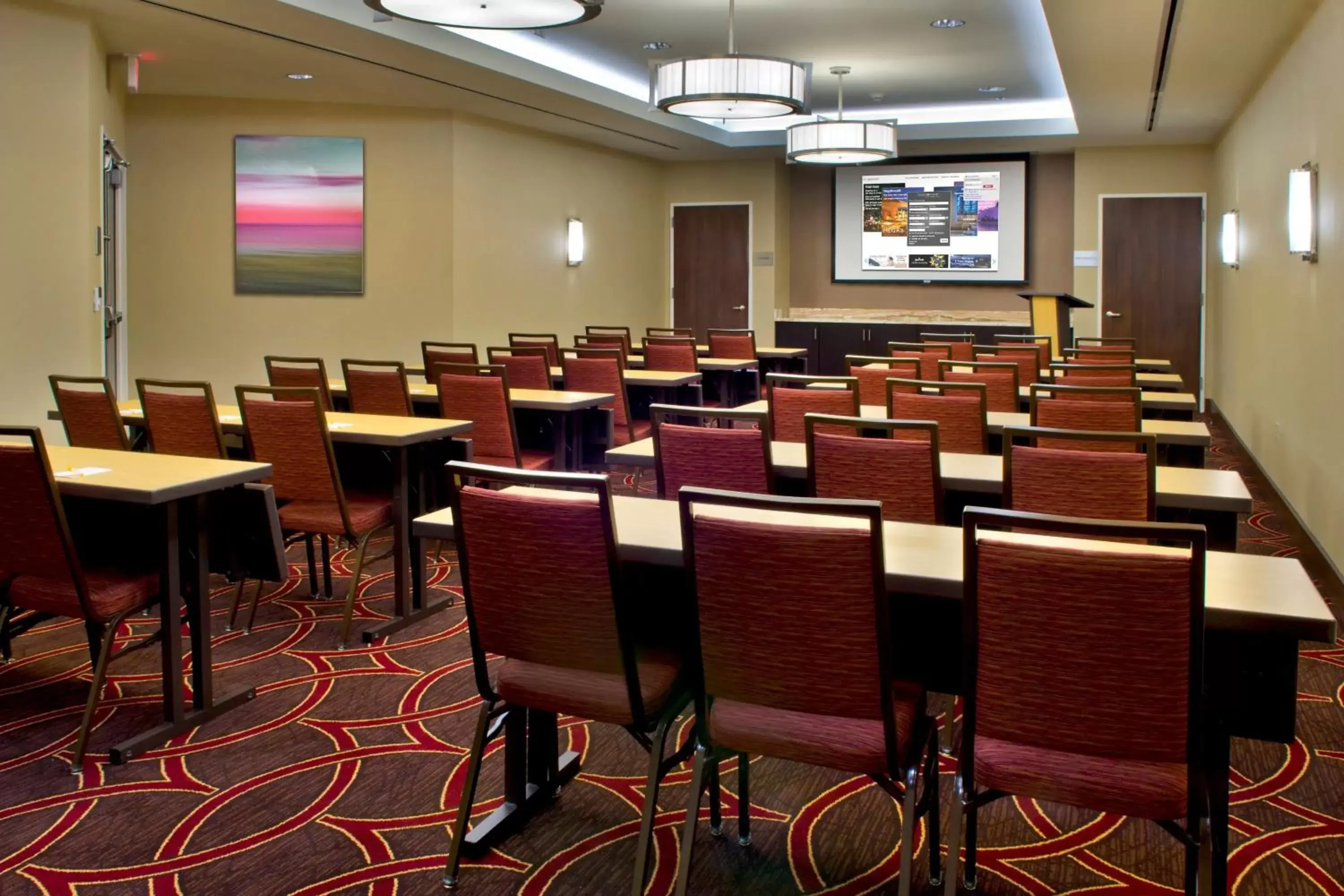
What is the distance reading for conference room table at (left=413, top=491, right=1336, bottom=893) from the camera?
1812 mm

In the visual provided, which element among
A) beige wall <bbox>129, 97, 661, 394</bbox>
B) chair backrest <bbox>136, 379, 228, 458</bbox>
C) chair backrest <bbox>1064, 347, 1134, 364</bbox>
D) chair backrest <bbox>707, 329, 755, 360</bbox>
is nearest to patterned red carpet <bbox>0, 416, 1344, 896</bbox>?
chair backrest <bbox>136, 379, 228, 458</bbox>

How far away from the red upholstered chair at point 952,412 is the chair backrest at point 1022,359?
6.67ft

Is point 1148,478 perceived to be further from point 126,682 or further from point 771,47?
point 771,47

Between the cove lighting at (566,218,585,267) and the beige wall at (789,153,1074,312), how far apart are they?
329 centimetres

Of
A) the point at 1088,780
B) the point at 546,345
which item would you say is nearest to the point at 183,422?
the point at 546,345

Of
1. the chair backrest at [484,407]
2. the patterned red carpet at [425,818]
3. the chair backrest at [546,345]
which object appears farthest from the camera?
the chair backrest at [546,345]

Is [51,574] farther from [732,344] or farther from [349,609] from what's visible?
[732,344]

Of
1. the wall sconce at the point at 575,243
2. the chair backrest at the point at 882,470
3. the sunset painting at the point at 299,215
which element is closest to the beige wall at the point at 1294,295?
the chair backrest at the point at 882,470

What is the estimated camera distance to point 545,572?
216cm

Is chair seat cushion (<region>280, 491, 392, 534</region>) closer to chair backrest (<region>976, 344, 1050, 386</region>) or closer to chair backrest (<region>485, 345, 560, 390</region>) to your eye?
chair backrest (<region>485, 345, 560, 390</region>)

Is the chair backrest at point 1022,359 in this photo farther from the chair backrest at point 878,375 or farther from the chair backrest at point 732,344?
the chair backrest at point 732,344

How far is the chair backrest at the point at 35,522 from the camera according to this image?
9.36 feet

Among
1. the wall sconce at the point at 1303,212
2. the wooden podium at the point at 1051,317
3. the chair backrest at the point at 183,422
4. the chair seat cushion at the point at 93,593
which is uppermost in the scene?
the wall sconce at the point at 1303,212

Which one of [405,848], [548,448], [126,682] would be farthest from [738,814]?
[548,448]
